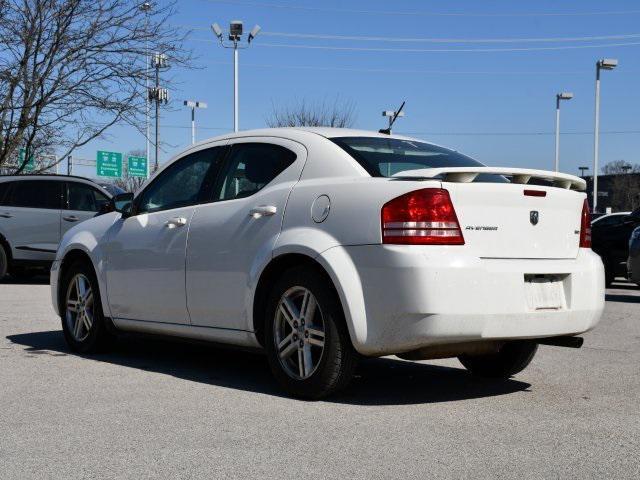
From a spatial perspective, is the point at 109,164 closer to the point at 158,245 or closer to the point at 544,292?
the point at 158,245

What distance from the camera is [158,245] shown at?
6715 millimetres

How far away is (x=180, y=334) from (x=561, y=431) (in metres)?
2.82

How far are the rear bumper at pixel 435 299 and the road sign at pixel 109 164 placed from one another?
181ft

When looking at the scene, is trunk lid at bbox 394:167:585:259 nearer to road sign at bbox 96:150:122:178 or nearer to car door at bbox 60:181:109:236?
car door at bbox 60:181:109:236

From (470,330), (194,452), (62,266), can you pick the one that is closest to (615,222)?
(62,266)

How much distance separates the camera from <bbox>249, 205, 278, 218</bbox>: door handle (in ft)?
19.0

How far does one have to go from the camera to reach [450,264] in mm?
5008

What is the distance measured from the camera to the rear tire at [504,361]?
6.27 m

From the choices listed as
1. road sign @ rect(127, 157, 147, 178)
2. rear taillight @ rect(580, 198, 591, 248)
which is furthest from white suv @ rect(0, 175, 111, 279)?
road sign @ rect(127, 157, 147, 178)

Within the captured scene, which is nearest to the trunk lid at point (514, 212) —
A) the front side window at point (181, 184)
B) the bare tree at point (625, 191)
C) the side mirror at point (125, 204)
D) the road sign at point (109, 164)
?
the front side window at point (181, 184)

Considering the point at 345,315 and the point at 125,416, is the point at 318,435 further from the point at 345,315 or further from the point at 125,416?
the point at 125,416

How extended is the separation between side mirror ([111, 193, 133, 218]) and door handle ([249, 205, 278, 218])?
1676 millimetres

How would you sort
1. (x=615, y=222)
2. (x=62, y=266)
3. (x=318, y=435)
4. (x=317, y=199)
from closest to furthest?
(x=318, y=435), (x=317, y=199), (x=62, y=266), (x=615, y=222)

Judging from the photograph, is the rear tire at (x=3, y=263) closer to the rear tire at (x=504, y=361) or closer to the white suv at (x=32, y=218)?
the white suv at (x=32, y=218)
